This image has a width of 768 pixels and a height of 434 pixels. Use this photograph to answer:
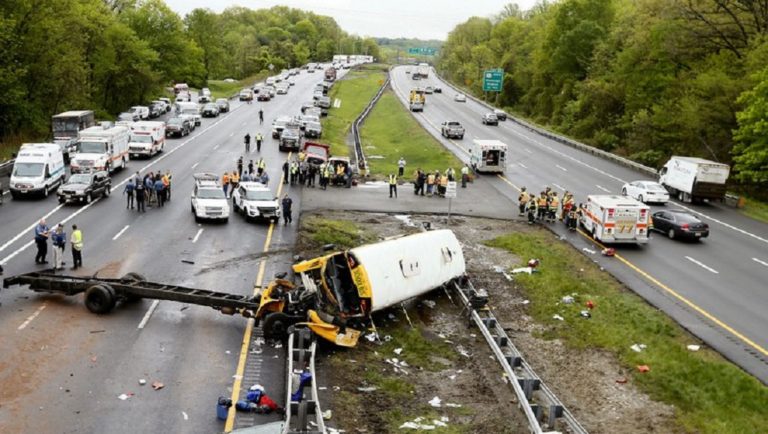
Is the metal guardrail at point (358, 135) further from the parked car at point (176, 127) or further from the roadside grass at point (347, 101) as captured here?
the parked car at point (176, 127)

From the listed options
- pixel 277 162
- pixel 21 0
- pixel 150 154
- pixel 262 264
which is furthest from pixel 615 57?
pixel 262 264

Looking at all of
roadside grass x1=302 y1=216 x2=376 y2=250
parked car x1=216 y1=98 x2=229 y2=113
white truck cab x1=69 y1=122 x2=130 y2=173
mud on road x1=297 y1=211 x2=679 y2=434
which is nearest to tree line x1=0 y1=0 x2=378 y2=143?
parked car x1=216 y1=98 x2=229 y2=113

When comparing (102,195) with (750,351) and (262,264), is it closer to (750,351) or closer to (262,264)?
(262,264)

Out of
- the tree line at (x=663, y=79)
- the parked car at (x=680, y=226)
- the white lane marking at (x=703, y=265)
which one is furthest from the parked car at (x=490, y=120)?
the white lane marking at (x=703, y=265)

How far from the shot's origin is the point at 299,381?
17.7 m

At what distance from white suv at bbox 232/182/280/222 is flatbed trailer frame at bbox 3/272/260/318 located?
1399 centimetres

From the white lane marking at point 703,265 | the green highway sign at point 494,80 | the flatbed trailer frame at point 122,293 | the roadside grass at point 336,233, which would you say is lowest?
the roadside grass at point 336,233

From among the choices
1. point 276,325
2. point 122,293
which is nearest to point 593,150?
point 276,325

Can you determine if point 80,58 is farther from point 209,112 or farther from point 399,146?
point 399,146

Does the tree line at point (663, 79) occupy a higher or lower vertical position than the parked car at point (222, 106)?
higher

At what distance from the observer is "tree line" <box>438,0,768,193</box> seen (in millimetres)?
52156

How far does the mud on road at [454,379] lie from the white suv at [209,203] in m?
14.0

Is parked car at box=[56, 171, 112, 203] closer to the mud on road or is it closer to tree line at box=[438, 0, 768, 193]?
the mud on road

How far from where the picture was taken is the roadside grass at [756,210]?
45031 mm
